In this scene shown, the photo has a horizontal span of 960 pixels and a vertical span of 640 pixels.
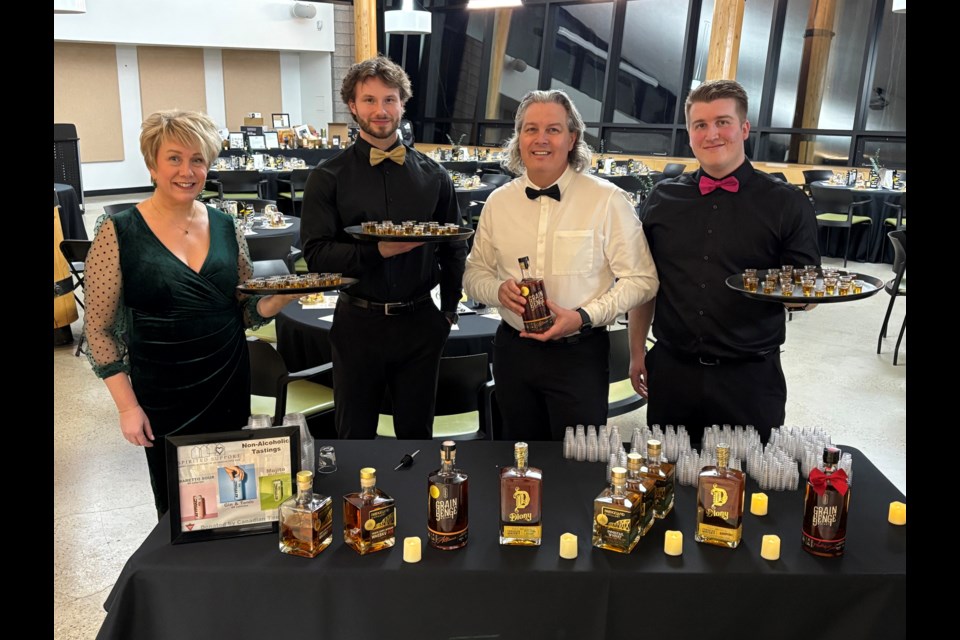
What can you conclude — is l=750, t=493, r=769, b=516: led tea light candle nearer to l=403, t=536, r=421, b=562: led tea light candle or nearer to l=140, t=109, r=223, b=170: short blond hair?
l=403, t=536, r=421, b=562: led tea light candle

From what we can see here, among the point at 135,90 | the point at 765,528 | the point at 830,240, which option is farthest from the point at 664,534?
the point at 135,90

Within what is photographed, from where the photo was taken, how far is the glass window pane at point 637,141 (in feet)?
41.7

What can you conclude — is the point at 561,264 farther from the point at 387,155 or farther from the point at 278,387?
the point at 278,387

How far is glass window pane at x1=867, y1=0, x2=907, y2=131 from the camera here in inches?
415

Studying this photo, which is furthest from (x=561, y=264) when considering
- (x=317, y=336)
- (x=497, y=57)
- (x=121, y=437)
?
(x=497, y=57)

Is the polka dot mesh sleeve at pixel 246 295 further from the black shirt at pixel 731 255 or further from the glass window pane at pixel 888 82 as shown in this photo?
the glass window pane at pixel 888 82

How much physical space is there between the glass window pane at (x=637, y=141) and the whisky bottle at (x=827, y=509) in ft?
38.5

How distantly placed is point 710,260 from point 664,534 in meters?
→ 1.01

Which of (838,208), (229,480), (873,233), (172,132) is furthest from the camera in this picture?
(873,233)

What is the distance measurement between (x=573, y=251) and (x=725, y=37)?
32.4ft

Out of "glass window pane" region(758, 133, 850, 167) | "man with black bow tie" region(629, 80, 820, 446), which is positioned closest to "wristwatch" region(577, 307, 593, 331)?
"man with black bow tie" region(629, 80, 820, 446)

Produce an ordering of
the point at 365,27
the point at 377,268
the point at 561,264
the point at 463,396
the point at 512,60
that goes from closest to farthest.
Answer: the point at 561,264, the point at 377,268, the point at 463,396, the point at 512,60, the point at 365,27

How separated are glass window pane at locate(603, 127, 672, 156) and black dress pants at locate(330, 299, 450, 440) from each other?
10.8 m

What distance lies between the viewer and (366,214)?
8.71ft
